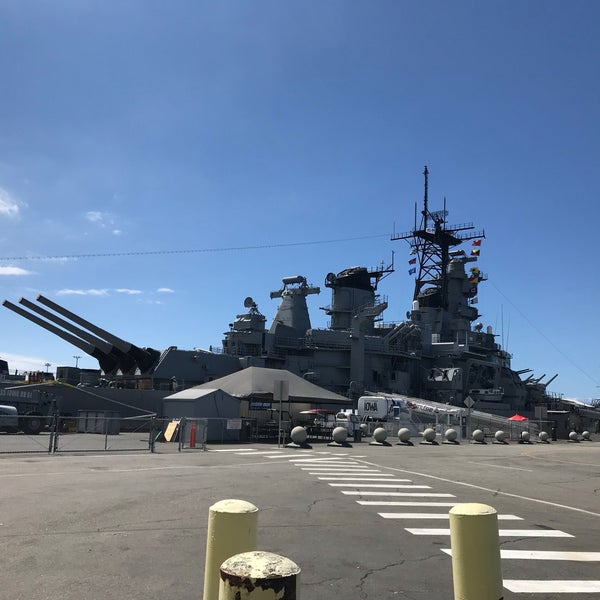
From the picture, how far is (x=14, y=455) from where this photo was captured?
18.2 metres

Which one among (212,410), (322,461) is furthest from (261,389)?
(322,461)

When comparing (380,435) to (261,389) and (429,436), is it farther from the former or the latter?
(261,389)

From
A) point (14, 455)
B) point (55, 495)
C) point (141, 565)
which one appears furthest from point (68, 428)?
point (141, 565)

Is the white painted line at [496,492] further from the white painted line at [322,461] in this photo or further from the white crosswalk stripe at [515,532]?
the white crosswalk stripe at [515,532]

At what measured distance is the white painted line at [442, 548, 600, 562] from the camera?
22.0 feet

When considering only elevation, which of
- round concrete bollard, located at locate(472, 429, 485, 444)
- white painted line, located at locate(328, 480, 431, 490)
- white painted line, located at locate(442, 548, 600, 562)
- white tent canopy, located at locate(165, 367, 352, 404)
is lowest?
white painted line, located at locate(328, 480, 431, 490)

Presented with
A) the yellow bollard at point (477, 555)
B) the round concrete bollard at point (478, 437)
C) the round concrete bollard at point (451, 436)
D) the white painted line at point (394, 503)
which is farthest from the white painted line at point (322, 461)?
the round concrete bollard at point (478, 437)

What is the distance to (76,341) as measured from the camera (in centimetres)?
4506

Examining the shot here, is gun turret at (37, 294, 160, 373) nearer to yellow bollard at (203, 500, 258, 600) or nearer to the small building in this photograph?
the small building

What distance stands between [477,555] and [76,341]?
45.6 m

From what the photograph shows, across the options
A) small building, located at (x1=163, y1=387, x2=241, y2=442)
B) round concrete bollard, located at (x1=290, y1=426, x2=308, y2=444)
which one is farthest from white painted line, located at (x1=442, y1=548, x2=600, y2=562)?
small building, located at (x1=163, y1=387, x2=241, y2=442)

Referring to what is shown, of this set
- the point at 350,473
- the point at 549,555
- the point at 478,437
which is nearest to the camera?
the point at 549,555

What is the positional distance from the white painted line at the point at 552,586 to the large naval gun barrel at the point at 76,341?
43.6 m

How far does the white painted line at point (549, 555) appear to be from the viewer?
22.0 feet
